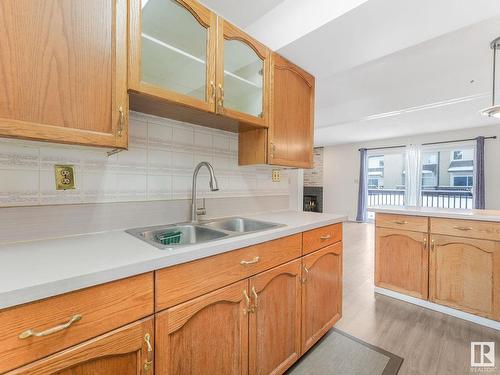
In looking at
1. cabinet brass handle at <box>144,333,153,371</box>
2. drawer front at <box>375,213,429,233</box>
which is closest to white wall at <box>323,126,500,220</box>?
drawer front at <box>375,213,429,233</box>

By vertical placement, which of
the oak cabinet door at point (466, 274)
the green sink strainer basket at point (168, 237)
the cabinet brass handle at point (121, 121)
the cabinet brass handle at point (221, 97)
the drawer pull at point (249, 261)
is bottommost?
the oak cabinet door at point (466, 274)

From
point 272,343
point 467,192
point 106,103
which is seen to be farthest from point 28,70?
point 467,192

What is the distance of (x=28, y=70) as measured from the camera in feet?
2.48

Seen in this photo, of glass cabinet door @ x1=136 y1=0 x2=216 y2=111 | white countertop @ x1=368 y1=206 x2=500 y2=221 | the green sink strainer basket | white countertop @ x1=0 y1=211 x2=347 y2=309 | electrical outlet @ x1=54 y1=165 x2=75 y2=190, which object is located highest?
glass cabinet door @ x1=136 y1=0 x2=216 y2=111

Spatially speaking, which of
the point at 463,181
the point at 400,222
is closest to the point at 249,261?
the point at 400,222

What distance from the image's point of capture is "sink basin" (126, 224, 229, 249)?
1.22 meters

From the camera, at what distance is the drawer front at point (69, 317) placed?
0.55m

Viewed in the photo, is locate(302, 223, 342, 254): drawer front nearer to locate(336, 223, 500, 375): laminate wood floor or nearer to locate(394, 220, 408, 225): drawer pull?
locate(336, 223, 500, 375): laminate wood floor

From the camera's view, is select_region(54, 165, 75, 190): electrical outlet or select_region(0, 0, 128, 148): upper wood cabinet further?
select_region(54, 165, 75, 190): electrical outlet

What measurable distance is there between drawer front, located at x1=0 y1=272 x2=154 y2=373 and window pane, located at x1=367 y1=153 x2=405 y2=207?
6418 millimetres

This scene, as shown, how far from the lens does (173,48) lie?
1.17 meters

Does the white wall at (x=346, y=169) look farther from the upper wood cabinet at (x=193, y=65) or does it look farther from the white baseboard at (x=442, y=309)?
the upper wood cabinet at (x=193, y=65)

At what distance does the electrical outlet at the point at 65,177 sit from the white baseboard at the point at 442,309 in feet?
8.89

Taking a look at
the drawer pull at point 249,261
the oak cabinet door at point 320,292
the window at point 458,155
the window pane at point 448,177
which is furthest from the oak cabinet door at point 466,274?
the window at point 458,155
